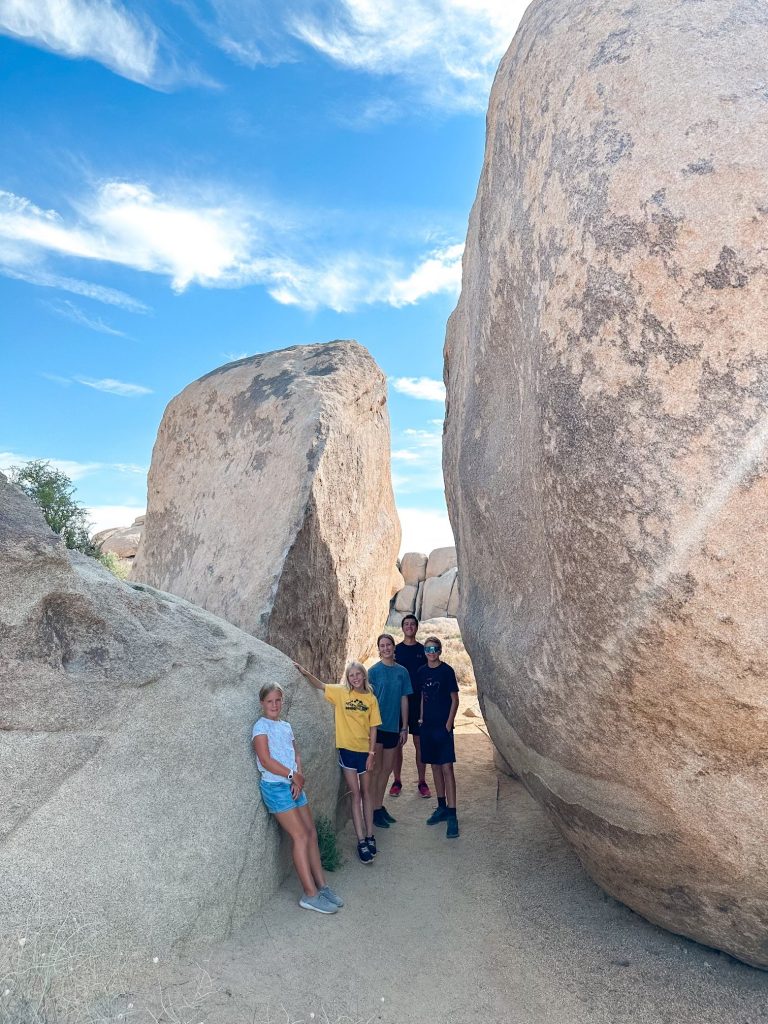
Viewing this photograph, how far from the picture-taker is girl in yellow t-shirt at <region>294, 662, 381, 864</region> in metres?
4.90

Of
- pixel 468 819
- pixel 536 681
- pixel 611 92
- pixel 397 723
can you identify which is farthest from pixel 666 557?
pixel 468 819

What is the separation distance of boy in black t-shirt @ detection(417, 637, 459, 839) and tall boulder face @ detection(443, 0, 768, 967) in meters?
1.50

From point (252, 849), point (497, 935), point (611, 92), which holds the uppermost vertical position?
point (611, 92)

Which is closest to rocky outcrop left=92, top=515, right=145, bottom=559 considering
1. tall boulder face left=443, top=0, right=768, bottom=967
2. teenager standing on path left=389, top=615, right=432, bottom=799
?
teenager standing on path left=389, top=615, right=432, bottom=799

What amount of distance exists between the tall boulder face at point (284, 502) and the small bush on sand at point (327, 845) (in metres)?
1.38

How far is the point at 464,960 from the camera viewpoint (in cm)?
394

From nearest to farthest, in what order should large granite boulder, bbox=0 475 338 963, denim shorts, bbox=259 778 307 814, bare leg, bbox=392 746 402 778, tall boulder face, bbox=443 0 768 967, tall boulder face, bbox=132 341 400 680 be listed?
tall boulder face, bbox=443 0 768 967, large granite boulder, bbox=0 475 338 963, denim shorts, bbox=259 778 307 814, bare leg, bbox=392 746 402 778, tall boulder face, bbox=132 341 400 680

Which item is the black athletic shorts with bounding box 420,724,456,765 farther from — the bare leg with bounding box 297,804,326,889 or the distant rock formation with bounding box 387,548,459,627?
the distant rock formation with bounding box 387,548,459,627

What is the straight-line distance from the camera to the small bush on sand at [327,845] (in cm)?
470

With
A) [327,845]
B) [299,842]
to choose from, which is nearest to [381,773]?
[327,845]

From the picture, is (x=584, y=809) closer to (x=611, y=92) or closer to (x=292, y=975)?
(x=292, y=975)

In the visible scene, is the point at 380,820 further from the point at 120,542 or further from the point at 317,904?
the point at 120,542

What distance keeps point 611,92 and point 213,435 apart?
15.6ft

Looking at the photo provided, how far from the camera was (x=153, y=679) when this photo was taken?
3947 millimetres
